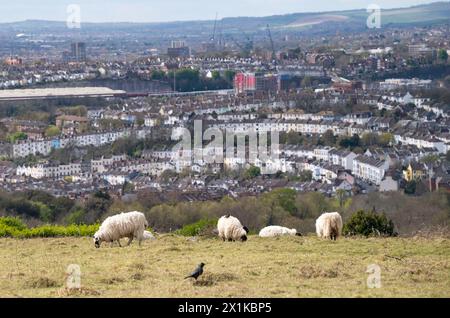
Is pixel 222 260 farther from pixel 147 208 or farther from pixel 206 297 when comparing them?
pixel 147 208

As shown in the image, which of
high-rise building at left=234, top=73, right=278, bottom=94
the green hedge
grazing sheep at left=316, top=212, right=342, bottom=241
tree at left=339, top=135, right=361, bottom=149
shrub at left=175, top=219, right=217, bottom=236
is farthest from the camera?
high-rise building at left=234, top=73, right=278, bottom=94

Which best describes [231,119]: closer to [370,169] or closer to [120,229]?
[370,169]

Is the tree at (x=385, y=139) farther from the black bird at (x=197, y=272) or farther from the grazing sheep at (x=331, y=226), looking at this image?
the black bird at (x=197, y=272)

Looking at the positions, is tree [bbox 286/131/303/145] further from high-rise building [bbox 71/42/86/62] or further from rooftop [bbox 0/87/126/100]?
high-rise building [bbox 71/42/86/62]

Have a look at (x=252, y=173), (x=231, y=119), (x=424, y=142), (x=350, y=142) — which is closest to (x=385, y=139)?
(x=350, y=142)

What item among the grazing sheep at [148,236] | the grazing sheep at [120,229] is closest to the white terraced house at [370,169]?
the grazing sheep at [148,236]

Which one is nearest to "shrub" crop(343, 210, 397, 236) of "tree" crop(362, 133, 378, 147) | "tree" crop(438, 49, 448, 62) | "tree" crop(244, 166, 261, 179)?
"tree" crop(244, 166, 261, 179)
